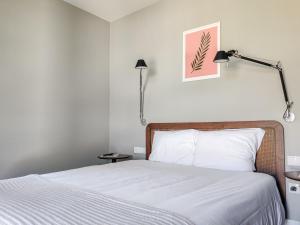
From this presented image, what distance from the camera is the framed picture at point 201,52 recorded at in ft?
8.48

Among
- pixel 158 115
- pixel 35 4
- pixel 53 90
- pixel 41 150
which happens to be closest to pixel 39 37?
pixel 35 4

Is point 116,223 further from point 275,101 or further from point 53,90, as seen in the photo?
point 53,90

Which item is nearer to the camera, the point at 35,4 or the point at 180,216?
the point at 180,216

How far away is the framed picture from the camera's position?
2586 millimetres

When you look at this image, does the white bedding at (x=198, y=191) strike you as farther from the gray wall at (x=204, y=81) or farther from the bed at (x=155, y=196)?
the gray wall at (x=204, y=81)

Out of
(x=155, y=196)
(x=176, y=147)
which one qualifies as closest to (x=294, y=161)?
(x=176, y=147)

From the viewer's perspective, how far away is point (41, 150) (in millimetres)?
2814

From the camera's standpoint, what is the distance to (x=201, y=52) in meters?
2.69

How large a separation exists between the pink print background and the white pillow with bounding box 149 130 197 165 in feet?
2.22

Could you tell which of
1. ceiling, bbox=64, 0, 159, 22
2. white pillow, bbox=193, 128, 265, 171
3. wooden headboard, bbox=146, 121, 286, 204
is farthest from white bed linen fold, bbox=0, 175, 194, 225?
ceiling, bbox=64, 0, 159, 22

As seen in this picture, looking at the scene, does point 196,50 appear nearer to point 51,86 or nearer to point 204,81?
point 204,81

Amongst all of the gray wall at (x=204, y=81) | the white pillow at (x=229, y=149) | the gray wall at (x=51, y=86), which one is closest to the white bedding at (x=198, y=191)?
the white pillow at (x=229, y=149)

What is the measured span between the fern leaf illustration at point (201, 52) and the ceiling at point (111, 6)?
3.17 feet

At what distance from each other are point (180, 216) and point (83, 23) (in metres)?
3.09
